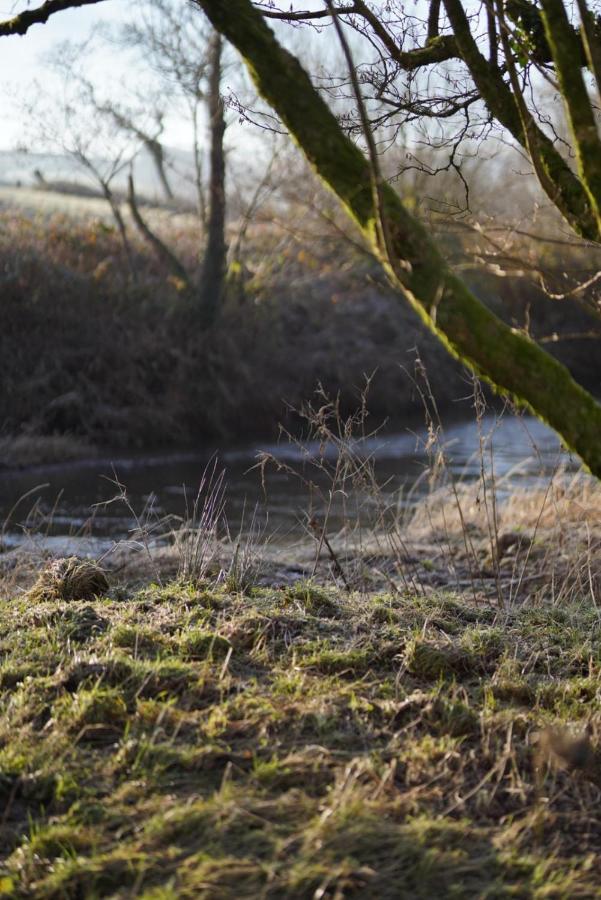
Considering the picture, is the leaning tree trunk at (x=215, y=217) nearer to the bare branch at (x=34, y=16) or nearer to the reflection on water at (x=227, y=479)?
the reflection on water at (x=227, y=479)

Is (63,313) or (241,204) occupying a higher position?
(241,204)

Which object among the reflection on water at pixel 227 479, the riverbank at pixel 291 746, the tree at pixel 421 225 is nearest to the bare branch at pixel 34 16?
the tree at pixel 421 225

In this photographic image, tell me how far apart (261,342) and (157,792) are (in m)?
18.0

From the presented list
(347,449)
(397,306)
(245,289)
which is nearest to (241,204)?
(245,289)

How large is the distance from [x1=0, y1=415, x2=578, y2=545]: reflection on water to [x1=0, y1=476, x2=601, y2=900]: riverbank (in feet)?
19.9

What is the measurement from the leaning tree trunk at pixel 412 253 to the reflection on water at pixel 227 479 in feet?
23.8

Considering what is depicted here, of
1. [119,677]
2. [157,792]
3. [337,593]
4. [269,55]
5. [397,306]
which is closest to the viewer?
[157,792]

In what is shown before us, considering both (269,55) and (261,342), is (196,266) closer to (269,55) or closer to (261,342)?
(261,342)

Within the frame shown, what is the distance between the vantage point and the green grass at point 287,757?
9.35ft

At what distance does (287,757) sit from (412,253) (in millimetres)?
1700

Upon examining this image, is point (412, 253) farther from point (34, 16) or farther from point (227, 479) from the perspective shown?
point (227, 479)

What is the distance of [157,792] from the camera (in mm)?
3215

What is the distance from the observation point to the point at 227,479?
589 inches

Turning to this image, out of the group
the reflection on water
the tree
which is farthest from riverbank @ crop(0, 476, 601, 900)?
the reflection on water
